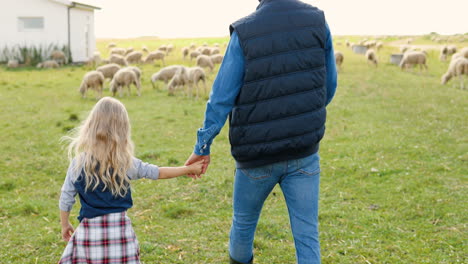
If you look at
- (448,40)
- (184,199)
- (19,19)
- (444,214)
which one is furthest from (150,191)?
(448,40)

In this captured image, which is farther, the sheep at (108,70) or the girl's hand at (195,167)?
the sheep at (108,70)

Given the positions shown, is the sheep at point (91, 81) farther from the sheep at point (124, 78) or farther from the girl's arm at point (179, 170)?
the girl's arm at point (179, 170)

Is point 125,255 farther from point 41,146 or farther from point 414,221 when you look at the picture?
point 41,146

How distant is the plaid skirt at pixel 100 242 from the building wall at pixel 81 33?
1094 inches

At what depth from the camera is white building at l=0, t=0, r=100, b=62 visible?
2780 centimetres

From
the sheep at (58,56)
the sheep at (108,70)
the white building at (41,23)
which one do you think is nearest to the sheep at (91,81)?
the sheep at (108,70)

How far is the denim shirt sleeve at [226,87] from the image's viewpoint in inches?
119

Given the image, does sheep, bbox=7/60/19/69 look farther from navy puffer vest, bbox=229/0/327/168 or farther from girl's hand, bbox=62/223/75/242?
navy puffer vest, bbox=229/0/327/168

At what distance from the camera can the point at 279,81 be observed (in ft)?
9.82

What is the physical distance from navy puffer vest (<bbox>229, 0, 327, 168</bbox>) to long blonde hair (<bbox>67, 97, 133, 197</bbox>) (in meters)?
0.74

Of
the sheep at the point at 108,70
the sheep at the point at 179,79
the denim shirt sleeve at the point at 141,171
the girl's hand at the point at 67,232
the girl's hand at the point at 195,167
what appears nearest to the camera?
the denim shirt sleeve at the point at 141,171

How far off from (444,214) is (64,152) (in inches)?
241

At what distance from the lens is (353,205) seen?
6129 mm

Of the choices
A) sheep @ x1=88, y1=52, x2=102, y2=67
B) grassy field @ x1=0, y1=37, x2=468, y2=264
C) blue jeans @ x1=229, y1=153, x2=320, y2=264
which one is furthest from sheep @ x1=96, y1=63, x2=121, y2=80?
blue jeans @ x1=229, y1=153, x2=320, y2=264
